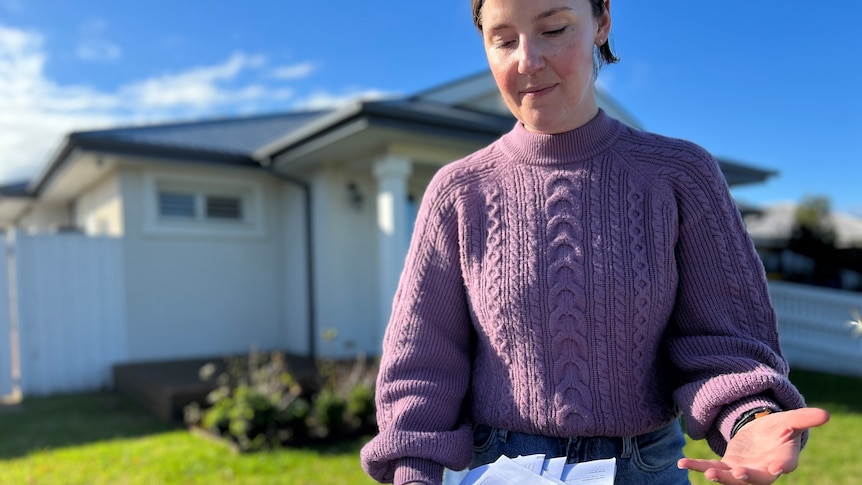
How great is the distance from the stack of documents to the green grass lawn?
3.22 m

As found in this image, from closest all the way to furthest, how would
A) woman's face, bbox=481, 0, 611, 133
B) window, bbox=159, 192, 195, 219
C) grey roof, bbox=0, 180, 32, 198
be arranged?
woman's face, bbox=481, 0, 611, 133 < window, bbox=159, 192, 195, 219 < grey roof, bbox=0, 180, 32, 198

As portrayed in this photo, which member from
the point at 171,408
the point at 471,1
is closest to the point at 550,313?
the point at 471,1

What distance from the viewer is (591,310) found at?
3.72 ft

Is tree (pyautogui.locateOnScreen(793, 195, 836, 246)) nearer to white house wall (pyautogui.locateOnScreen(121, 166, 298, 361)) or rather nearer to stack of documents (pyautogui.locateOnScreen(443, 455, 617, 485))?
white house wall (pyautogui.locateOnScreen(121, 166, 298, 361))

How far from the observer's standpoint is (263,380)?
17.7 feet

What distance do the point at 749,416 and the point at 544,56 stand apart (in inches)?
26.5

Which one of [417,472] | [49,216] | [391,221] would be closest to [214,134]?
[391,221]

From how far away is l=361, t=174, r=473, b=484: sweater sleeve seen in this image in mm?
1166

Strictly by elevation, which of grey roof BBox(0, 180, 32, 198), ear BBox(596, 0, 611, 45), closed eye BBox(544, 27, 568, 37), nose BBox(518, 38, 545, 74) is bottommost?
nose BBox(518, 38, 545, 74)

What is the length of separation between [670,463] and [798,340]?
31.4 feet

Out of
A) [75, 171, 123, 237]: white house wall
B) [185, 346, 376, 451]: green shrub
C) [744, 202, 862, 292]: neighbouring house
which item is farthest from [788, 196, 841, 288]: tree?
[75, 171, 123, 237]: white house wall

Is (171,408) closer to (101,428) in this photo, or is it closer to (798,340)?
(101,428)

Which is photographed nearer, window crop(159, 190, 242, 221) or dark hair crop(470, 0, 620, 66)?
dark hair crop(470, 0, 620, 66)

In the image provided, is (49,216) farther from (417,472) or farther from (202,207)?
(417,472)
